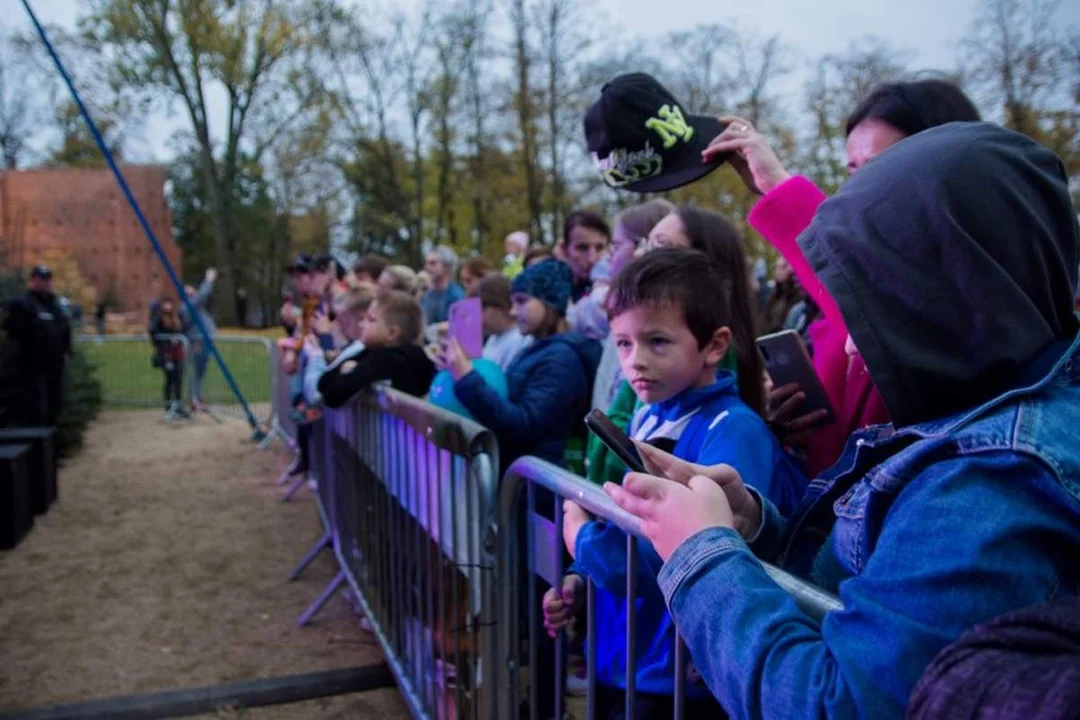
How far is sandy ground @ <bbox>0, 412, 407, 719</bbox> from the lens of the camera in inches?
172

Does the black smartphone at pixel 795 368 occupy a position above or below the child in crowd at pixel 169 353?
above

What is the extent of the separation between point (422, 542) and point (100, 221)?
43494 millimetres

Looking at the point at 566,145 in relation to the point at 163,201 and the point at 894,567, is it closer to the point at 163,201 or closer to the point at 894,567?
the point at 163,201

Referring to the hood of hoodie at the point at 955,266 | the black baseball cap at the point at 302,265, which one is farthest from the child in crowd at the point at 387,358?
the black baseball cap at the point at 302,265

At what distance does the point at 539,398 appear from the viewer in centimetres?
366

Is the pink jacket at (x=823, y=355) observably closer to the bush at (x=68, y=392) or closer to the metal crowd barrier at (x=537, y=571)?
the metal crowd barrier at (x=537, y=571)

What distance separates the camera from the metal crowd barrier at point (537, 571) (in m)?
1.67

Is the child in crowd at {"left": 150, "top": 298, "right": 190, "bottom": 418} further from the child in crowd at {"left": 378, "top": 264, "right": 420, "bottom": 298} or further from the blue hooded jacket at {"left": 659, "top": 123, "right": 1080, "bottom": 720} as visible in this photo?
the blue hooded jacket at {"left": 659, "top": 123, "right": 1080, "bottom": 720}

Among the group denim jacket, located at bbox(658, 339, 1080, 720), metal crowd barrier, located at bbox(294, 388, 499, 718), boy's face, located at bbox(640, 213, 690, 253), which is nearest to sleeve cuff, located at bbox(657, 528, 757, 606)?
denim jacket, located at bbox(658, 339, 1080, 720)

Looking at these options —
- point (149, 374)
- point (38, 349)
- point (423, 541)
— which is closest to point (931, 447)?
point (423, 541)

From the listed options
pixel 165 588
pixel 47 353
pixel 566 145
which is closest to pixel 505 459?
pixel 165 588

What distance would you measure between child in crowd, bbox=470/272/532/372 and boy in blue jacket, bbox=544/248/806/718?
2302 millimetres

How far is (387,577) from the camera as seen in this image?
4.11 meters

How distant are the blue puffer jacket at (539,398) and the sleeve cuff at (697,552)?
7.48 feet
